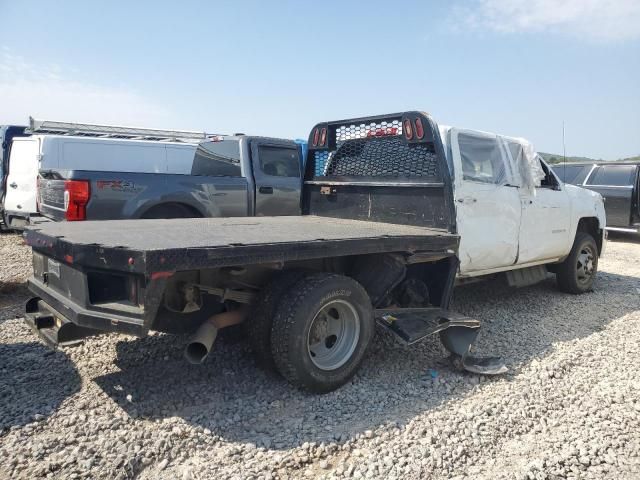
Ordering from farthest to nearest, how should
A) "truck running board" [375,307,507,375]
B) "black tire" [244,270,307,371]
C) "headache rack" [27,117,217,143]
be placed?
"headache rack" [27,117,217,143] < "truck running board" [375,307,507,375] < "black tire" [244,270,307,371]

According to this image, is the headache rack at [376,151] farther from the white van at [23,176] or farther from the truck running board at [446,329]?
the white van at [23,176]

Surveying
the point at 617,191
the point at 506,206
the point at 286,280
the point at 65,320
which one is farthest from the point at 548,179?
the point at 617,191

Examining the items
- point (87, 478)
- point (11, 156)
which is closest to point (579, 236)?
point (87, 478)

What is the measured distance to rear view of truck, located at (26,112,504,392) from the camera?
9.59ft

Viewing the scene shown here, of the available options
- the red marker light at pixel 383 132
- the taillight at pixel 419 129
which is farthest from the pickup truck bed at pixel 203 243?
the red marker light at pixel 383 132

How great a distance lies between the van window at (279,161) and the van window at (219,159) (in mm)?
402

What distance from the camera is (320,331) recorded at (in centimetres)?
374

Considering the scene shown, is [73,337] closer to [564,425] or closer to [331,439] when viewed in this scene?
[331,439]

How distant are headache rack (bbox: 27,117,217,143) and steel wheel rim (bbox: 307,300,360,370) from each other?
681cm

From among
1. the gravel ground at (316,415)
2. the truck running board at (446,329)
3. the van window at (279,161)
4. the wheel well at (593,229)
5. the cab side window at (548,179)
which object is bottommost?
the gravel ground at (316,415)

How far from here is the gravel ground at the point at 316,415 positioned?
2.76 meters

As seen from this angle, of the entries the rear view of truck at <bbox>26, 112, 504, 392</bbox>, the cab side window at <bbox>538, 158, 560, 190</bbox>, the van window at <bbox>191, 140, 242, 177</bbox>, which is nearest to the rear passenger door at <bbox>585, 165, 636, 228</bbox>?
the cab side window at <bbox>538, 158, 560, 190</bbox>

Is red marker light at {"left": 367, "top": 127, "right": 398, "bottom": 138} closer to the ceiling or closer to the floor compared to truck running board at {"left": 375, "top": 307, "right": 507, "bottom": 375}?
closer to the ceiling

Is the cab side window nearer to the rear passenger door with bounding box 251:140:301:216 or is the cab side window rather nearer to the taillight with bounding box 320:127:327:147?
the taillight with bounding box 320:127:327:147
